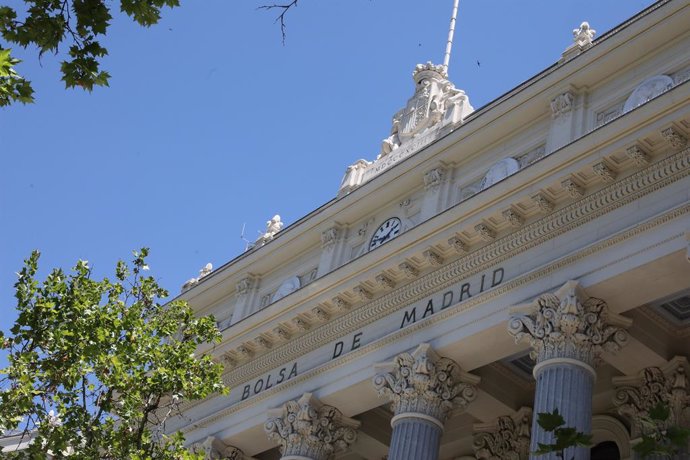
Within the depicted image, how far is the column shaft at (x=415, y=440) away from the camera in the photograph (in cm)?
2294

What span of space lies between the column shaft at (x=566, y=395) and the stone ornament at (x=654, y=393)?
7.74ft

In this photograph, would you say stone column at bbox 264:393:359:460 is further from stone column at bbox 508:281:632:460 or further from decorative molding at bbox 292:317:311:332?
stone column at bbox 508:281:632:460

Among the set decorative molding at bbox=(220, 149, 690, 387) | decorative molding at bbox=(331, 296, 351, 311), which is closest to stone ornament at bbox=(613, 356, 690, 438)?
decorative molding at bbox=(220, 149, 690, 387)

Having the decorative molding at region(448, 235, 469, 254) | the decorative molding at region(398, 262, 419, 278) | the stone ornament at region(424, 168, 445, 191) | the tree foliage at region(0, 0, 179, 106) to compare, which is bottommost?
the tree foliage at region(0, 0, 179, 106)

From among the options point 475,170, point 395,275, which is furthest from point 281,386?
point 475,170

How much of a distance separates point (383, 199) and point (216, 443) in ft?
25.1

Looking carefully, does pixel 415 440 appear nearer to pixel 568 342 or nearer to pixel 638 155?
pixel 568 342

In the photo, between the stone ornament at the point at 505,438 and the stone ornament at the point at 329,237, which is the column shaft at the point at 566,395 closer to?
the stone ornament at the point at 505,438

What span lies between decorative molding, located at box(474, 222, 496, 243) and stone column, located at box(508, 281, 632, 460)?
81.7 inches

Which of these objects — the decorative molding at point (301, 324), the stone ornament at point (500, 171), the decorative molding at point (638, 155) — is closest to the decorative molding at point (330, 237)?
the decorative molding at point (301, 324)

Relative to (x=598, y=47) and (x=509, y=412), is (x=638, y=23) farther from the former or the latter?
(x=509, y=412)

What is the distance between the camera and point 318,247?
29.9 meters

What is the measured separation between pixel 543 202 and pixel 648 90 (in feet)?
10.5

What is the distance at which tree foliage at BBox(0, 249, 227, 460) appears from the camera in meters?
20.4
